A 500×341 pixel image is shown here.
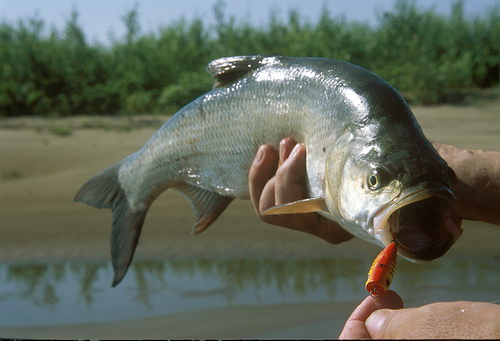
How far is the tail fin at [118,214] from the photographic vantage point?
368 centimetres

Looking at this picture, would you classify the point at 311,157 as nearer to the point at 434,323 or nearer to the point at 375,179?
the point at 375,179

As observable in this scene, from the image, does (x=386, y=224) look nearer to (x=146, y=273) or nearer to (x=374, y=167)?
(x=374, y=167)

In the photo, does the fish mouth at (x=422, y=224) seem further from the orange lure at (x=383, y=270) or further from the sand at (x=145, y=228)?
the sand at (x=145, y=228)

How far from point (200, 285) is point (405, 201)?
123 inches

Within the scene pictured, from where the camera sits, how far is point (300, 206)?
8.18 feet

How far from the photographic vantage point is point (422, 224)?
2117mm

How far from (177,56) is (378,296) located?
1039 cm

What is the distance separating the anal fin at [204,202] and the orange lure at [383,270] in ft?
4.64

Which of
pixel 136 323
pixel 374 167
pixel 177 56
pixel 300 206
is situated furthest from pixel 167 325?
pixel 177 56

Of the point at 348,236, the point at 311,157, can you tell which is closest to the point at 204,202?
the point at 348,236

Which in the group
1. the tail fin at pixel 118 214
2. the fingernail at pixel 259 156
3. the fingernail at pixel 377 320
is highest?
the fingernail at pixel 259 156

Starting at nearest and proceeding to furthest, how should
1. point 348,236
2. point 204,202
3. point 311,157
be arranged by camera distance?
point 311,157 < point 348,236 < point 204,202

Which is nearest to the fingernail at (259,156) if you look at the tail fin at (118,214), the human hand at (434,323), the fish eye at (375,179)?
the tail fin at (118,214)

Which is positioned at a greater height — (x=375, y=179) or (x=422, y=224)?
(x=375, y=179)
